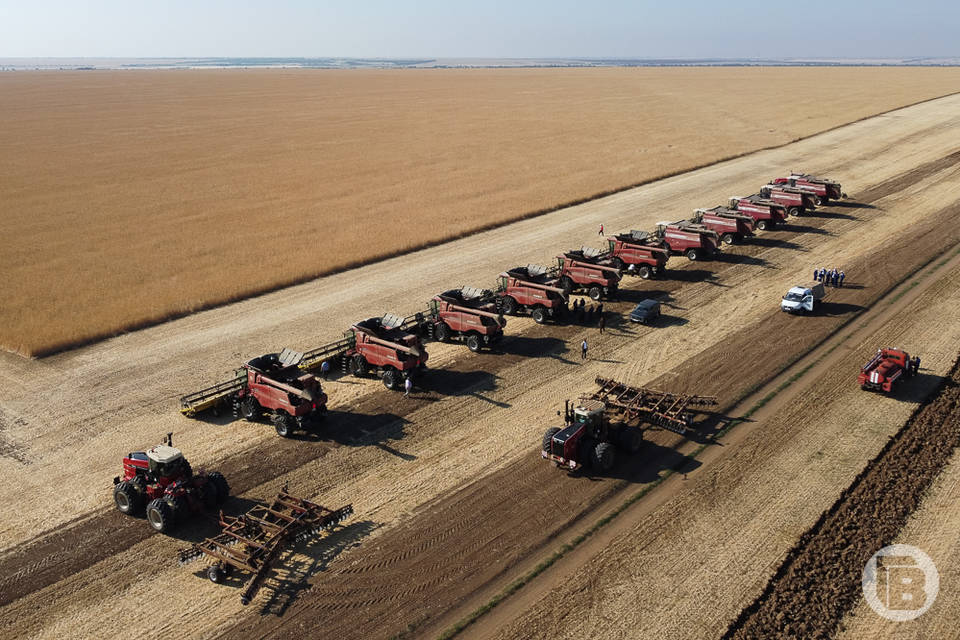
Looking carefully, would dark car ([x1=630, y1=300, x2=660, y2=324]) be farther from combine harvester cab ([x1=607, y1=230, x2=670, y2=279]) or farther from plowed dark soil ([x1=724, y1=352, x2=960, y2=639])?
plowed dark soil ([x1=724, y1=352, x2=960, y2=639])

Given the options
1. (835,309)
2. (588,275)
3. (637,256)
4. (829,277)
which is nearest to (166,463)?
(588,275)

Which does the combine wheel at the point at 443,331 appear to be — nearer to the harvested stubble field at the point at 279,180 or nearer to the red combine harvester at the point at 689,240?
the harvested stubble field at the point at 279,180

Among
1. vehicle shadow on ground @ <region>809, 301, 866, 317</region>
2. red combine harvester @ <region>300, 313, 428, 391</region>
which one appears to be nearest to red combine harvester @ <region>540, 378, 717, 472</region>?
red combine harvester @ <region>300, 313, 428, 391</region>

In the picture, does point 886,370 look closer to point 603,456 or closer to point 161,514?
point 603,456

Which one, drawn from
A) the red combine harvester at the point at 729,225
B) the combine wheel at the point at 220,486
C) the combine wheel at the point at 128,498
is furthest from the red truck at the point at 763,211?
the combine wheel at the point at 128,498

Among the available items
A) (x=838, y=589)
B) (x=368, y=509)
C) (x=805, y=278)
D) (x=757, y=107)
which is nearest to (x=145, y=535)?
(x=368, y=509)
